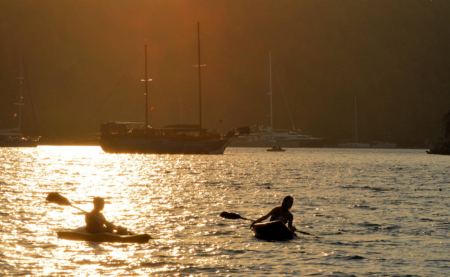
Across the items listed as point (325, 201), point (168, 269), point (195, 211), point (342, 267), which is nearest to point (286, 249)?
point (342, 267)

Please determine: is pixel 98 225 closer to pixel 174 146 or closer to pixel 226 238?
pixel 226 238

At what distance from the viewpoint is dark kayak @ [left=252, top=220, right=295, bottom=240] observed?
18969 millimetres

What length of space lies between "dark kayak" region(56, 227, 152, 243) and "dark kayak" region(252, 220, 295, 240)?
161 inches

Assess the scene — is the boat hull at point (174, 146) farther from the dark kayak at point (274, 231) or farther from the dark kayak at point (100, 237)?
the dark kayak at point (100, 237)

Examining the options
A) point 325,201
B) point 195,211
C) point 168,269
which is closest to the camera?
point 168,269

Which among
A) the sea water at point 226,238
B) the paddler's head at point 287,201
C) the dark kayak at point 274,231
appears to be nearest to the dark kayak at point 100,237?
the sea water at point 226,238

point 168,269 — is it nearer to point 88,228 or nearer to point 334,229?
point 88,228

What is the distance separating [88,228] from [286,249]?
691cm

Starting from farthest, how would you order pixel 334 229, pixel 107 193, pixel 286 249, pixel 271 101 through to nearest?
1. pixel 271 101
2. pixel 107 193
3. pixel 334 229
4. pixel 286 249

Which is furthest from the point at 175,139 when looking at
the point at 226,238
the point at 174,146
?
the point at 226,238

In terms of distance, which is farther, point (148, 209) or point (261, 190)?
point (261, 190)

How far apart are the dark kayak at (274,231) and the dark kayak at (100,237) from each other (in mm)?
4085

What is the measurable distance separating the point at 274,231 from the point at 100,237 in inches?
241

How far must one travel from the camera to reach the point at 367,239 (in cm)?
1998
